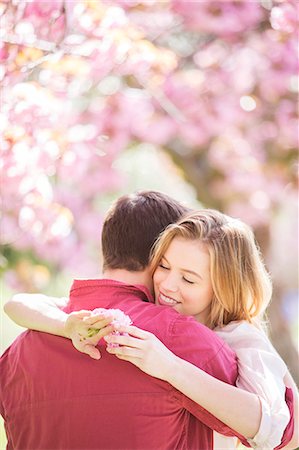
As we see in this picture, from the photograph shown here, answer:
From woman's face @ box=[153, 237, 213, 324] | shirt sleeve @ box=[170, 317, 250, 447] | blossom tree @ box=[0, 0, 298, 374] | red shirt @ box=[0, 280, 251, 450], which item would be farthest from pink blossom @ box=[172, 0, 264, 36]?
shirt sleeve @ box=[170, 317, 250, 447]

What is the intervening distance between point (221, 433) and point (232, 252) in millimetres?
516

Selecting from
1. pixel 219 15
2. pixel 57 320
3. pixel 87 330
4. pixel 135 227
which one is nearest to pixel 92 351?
pixel 87 330

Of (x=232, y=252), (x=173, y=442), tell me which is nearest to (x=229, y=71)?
(x=232, y=252)

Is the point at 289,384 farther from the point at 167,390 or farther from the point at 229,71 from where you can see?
the point at 229,71

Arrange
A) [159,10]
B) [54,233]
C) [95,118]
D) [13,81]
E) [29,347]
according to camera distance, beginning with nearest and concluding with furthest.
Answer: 1. [29,347]
2. [13,81]
3. [54,233]
4. [159,10]
5. [95,118]

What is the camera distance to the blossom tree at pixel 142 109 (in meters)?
4.06

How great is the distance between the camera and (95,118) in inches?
258

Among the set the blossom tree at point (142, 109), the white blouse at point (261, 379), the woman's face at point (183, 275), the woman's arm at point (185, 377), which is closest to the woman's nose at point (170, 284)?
the woman's face at point (183, 275)

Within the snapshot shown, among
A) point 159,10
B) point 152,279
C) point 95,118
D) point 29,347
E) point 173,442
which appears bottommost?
point 173,442

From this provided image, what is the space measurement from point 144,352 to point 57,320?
0.33m

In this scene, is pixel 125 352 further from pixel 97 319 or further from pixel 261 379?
pixel 261 379

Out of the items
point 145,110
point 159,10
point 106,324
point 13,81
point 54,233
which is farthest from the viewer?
point 145,110

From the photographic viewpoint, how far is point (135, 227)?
277 centimetres

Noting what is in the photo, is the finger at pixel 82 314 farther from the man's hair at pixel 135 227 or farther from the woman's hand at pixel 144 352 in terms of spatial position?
the man's hair at pixel 135 227
